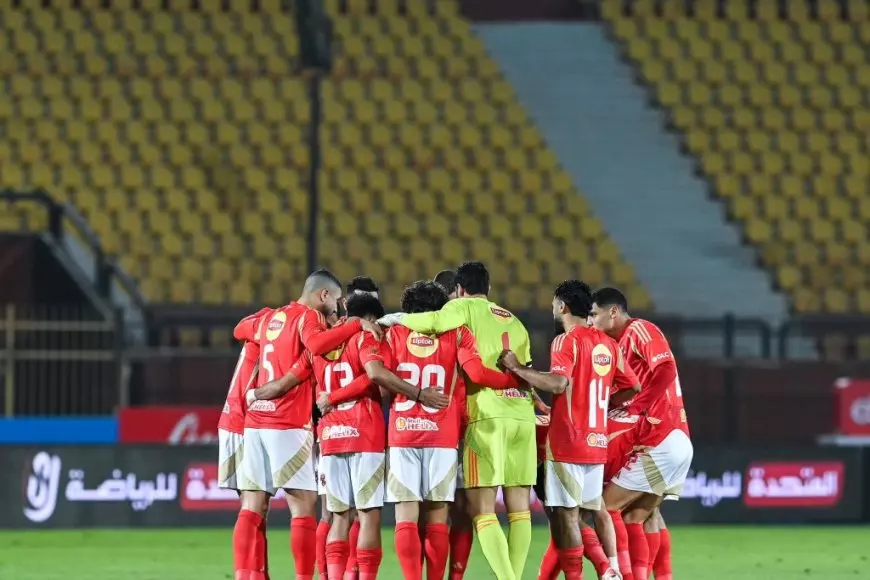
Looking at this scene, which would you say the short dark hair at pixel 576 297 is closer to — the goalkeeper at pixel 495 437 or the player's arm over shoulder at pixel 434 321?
the goalkeeper at pixel 495 437

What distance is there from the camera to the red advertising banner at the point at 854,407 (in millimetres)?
19453

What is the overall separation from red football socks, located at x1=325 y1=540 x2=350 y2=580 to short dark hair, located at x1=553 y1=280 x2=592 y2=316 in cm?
193

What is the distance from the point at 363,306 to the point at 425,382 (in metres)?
0.58

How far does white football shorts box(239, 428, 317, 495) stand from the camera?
10312 mm

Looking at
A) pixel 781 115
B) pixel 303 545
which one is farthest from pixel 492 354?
pixel 781 115

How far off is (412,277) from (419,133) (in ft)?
9.18

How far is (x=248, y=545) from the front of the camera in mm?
10289

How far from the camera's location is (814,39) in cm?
2705

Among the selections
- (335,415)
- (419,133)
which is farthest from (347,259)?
(335,415)

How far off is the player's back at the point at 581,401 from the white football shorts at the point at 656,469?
361 mm

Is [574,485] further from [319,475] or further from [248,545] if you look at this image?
[248,545]

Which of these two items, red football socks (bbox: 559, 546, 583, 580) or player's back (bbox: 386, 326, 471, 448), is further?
red football socks (bbox: 559, 546, 583, 580)

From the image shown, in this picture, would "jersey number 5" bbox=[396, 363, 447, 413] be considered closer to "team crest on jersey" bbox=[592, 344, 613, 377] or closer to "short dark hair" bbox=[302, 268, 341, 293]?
"short dark hair" bbox=[302, 268, 341, 293]

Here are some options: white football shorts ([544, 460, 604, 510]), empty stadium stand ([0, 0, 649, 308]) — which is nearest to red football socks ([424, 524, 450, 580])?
white football shorts ([544, 460, 604, 510])
